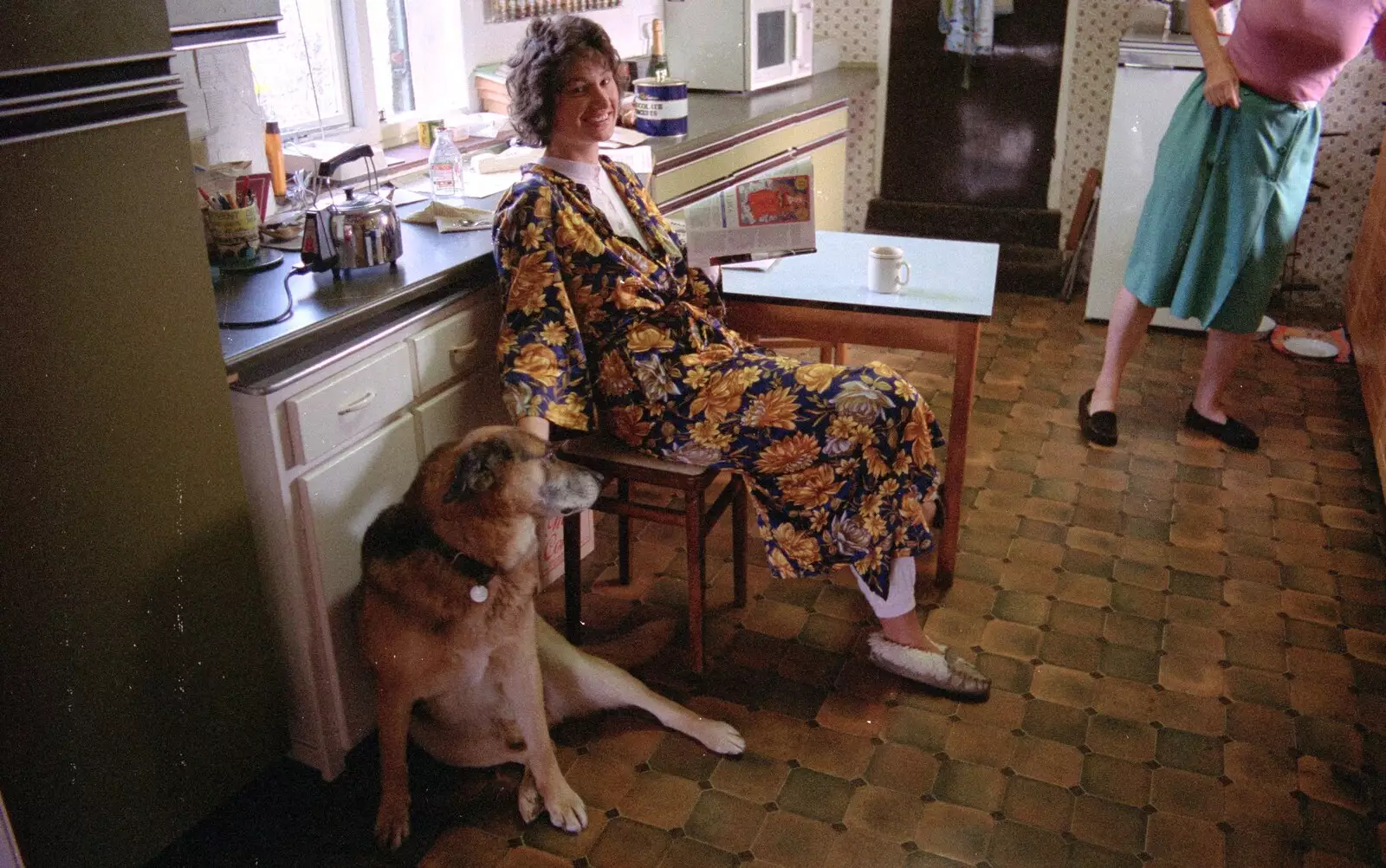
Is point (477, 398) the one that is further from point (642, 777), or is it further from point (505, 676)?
point (642, 777)

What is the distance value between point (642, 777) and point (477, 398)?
79cm

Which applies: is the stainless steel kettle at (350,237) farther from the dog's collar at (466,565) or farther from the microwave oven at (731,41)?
the microwave oven at (731,41)

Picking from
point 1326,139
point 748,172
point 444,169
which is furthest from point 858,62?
point 444,169

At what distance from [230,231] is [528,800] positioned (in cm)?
115

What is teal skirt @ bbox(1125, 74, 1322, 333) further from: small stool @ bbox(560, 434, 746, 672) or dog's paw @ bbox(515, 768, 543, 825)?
dog's paw @ bbox(515, 768, 543, 825)

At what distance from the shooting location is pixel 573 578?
237 centimetres

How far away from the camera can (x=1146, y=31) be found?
395 cm

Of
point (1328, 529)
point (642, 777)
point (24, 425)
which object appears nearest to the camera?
point (24, 425)

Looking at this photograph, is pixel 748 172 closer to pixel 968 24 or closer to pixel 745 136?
pixel 745 136

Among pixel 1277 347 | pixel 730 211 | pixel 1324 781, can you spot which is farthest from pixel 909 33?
pixel 1324 781

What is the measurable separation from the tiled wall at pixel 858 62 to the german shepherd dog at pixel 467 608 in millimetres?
3518

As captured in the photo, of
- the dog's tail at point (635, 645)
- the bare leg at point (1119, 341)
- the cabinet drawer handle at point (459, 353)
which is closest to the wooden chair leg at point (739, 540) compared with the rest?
the dog's tail at point (635, 645)

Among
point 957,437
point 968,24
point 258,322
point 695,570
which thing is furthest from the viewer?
point 968,24

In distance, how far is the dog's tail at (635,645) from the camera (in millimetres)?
2322
